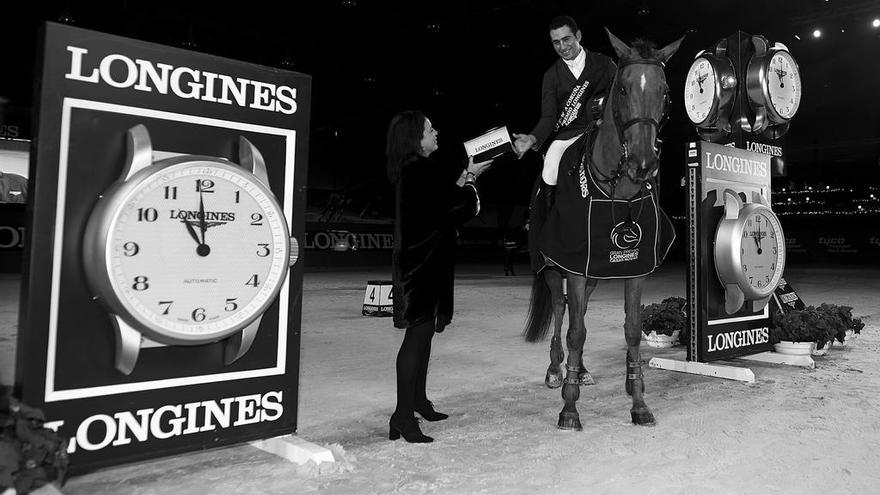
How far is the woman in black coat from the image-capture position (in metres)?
2.83

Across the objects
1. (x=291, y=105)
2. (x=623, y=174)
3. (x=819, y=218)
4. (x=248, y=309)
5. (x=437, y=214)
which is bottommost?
(x=248, y=309)

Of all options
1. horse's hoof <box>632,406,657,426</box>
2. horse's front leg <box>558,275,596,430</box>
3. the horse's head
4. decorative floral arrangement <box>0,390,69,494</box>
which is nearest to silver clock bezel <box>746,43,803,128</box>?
the horse's head

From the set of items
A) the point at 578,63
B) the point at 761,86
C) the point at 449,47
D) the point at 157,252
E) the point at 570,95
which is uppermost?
the point at 449,47

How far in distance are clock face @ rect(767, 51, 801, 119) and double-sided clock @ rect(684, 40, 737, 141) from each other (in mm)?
350

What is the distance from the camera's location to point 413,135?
295 cm

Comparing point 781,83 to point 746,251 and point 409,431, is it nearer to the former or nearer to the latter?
point 746,251

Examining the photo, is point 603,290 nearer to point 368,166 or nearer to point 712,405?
point 712,405

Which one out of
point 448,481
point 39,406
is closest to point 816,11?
point 448,481

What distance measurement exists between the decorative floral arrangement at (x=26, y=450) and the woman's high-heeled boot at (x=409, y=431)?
4.55ft

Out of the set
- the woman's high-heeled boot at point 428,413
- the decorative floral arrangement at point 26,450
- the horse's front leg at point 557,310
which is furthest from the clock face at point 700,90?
the decorative floral arrangement at point 26,450

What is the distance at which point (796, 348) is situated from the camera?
490 cm

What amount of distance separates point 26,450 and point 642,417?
2729 millimetres

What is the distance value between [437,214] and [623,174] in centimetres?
100

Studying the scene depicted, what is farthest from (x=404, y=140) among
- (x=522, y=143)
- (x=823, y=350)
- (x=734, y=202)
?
(x=823, y=350)
